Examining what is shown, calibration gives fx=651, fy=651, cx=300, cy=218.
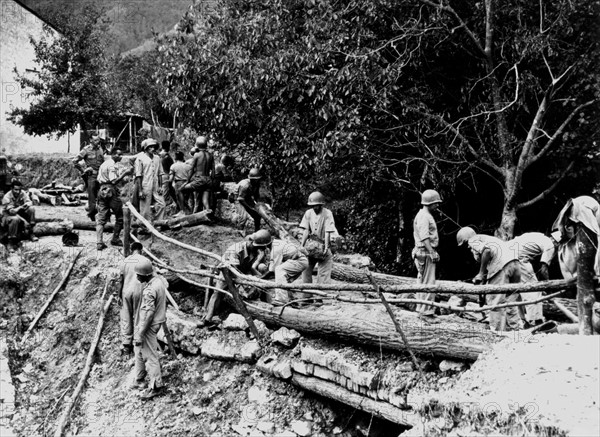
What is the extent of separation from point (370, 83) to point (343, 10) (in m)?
1.63

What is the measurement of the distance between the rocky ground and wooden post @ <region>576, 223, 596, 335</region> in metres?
0.17

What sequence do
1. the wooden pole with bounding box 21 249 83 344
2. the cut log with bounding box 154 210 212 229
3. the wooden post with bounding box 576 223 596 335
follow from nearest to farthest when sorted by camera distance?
the wooden post with bounding box 576 223 596 335, the wooden pole with bounding box 21 249 83 344, the cut log with bounding box 154 210 212 229

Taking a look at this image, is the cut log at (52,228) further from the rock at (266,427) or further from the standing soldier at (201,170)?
the rock at (266,427)

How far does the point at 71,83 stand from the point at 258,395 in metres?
16.7

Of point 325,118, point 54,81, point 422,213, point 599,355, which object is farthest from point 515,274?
point 54,81

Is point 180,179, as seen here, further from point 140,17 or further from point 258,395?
point 140,17

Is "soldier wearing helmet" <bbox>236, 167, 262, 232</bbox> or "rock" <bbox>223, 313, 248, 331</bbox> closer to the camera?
"rock" <bbox>223, 313, 248, 331</bbox>

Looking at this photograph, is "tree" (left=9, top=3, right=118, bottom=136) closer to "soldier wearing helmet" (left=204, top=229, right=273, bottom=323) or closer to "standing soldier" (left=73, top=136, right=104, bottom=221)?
"standing soldier" (left=73, top=136, right=104, bottom=221)

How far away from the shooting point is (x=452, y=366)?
685cm

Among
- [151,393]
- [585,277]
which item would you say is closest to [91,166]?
[151,393]

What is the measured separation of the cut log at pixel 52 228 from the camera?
13.1m

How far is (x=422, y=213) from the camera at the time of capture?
8.77 metres

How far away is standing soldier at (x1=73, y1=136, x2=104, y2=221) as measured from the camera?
1348 centimetres

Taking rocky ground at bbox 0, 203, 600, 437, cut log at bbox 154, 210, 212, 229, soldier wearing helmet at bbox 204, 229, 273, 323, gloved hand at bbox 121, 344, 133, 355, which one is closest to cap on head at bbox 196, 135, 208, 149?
cut log at bbox 154, 210, 212, 229
